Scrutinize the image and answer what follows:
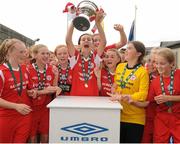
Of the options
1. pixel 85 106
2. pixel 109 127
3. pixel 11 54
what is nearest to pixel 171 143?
pixel 109 127

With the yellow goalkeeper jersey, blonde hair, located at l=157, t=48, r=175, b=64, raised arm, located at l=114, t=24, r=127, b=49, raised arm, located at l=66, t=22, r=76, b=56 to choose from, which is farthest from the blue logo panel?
raised arm, located at l=114, t=24, r=127, b=49

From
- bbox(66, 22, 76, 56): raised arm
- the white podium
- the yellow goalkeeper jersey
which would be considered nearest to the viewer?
the white podium

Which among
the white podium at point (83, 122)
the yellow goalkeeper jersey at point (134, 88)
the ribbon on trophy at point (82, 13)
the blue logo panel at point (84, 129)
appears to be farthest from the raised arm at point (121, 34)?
the blue logo panel at point (84, 129)

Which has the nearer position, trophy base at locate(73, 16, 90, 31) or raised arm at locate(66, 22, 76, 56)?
trophy base at locate(73, 16, 90, 31)

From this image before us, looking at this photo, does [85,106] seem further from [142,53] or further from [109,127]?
[142,53]

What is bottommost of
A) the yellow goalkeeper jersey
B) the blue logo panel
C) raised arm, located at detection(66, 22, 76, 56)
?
the blue logo panel

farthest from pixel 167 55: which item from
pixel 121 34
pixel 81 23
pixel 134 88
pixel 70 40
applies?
pixel 70 40

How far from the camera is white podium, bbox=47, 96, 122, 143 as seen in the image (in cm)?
271

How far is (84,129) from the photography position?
2.75 meters

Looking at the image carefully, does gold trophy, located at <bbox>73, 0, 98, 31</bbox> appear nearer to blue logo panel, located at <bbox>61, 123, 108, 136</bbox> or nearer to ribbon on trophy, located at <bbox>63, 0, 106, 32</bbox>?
ribbon on trophy, located at <bbox>63, 0, 106, 32</bbox>

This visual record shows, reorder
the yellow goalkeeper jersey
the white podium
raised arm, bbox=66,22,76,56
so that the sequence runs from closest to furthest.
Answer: the white podium
the yellow goalkeeper jersey
raised arm, bbox=66,22,76,56

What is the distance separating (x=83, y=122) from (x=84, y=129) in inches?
2.7

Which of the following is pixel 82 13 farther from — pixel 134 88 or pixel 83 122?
pixel 83 122

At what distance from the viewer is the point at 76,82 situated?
4062mm
